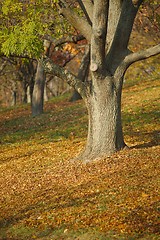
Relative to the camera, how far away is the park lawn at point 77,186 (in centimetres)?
1037

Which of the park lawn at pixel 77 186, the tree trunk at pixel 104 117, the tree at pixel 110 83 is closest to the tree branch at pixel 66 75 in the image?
the tree at pixel 110 83

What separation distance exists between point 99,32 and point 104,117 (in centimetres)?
252

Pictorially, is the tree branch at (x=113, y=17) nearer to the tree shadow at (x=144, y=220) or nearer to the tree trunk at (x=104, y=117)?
the tree trunk at (x=104, y=117)

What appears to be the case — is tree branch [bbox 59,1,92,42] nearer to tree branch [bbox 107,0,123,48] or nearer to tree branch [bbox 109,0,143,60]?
tree branch [bbox 107,0,123,48]

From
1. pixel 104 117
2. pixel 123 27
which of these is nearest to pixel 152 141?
pixel 104 117

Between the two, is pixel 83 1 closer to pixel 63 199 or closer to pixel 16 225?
pixel 63 199

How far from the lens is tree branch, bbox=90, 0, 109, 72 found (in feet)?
48.3

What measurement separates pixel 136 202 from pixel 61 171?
457 cm

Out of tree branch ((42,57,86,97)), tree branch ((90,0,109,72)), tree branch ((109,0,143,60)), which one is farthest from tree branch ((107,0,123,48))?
tree branch ((42,57,86,97))

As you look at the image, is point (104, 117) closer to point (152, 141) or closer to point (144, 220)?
point (152, 141)

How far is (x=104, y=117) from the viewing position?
15750mm

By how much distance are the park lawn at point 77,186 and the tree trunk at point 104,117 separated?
0.45 m

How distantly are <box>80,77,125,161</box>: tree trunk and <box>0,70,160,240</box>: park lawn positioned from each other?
452mm

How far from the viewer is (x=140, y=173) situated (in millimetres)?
13484
